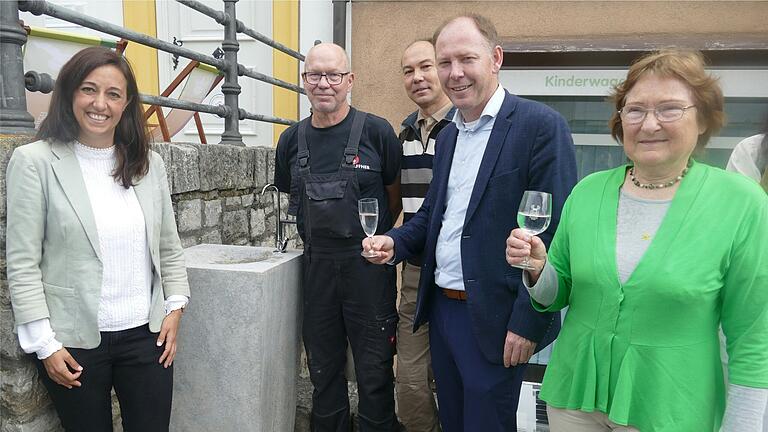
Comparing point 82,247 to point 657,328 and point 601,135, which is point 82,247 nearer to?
point 657,328

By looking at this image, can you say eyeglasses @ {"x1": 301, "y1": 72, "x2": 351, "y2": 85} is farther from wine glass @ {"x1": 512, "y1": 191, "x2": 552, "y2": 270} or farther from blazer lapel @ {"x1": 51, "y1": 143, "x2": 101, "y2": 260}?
wine glass @ {"x1": 512, "y1": 191, "x2": 552, "y2": 270}

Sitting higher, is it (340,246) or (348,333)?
(340,246)

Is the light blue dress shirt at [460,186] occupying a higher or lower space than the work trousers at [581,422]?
higher

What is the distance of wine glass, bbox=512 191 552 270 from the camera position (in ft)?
5.12

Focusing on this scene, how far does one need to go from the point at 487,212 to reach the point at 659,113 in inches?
27.0

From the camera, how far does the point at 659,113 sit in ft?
4.76

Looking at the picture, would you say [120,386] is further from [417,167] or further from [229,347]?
[417,167]

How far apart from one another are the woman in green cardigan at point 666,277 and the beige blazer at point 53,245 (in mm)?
1431

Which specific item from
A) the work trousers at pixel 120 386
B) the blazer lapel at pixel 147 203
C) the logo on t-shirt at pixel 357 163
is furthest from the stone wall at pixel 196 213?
the logo on t-shirt at pixel 357 163

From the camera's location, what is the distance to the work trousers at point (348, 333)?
254 centimetres

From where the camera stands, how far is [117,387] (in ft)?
6.30

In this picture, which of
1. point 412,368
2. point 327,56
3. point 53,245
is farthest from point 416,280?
point 53,245

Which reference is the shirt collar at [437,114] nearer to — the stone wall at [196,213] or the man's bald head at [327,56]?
the man's bald head at [327,56]

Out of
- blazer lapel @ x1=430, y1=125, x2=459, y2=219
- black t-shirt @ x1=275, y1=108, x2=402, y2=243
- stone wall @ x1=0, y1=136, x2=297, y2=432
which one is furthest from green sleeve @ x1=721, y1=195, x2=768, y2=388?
stone wall @ x1=0, y1=136, x2=297, y2=432
